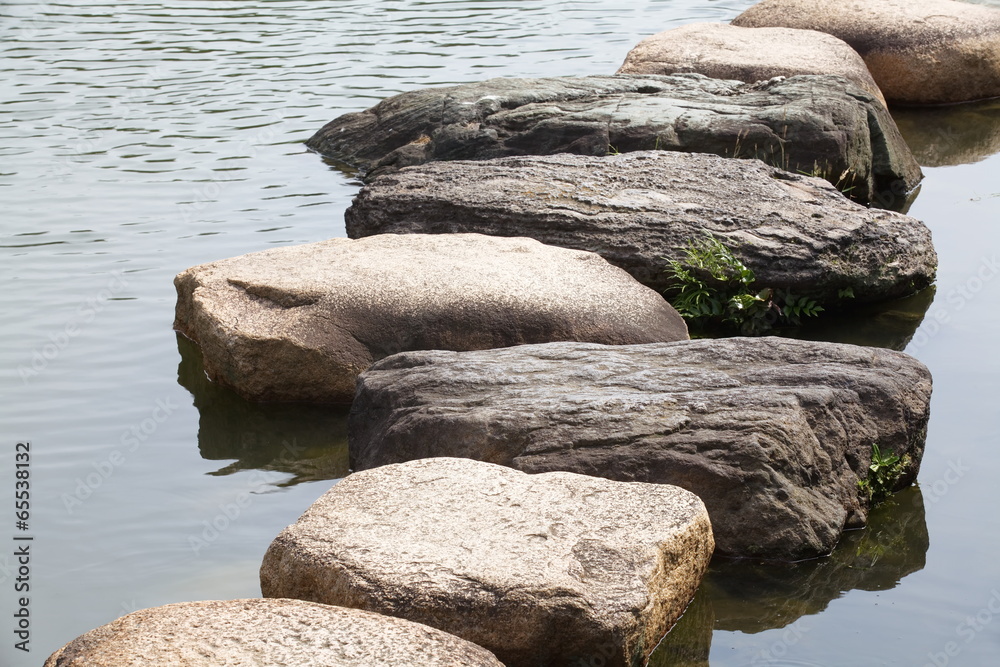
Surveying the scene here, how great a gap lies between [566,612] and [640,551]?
0.42 meters

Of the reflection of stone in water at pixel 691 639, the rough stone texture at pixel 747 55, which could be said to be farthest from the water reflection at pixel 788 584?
the rough stone texture at pixel 747 55

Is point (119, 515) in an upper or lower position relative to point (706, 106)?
lower

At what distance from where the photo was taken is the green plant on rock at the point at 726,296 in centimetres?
712

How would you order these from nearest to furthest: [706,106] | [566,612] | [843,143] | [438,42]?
[566,612], [843,143], [706,106], [438,42]

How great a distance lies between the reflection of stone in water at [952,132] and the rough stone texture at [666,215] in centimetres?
328

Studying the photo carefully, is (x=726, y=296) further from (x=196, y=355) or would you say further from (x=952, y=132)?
(x=952, y=132)

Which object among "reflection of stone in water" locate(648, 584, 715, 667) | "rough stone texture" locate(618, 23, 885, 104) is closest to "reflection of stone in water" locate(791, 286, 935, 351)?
"reflection of stone in water" locate(648, 584, 715, 667)

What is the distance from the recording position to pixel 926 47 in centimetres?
1217

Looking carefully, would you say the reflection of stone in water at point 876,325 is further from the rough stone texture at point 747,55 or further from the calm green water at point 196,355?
the rough stone texture at point 747,55

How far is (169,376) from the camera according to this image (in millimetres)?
6875

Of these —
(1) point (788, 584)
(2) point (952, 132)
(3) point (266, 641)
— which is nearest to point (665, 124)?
(2) point (952, 132)

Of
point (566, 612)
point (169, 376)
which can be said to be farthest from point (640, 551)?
point (169, 376)

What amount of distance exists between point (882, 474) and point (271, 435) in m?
3.23

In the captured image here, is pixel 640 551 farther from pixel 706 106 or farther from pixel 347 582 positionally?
pixel 706 106
